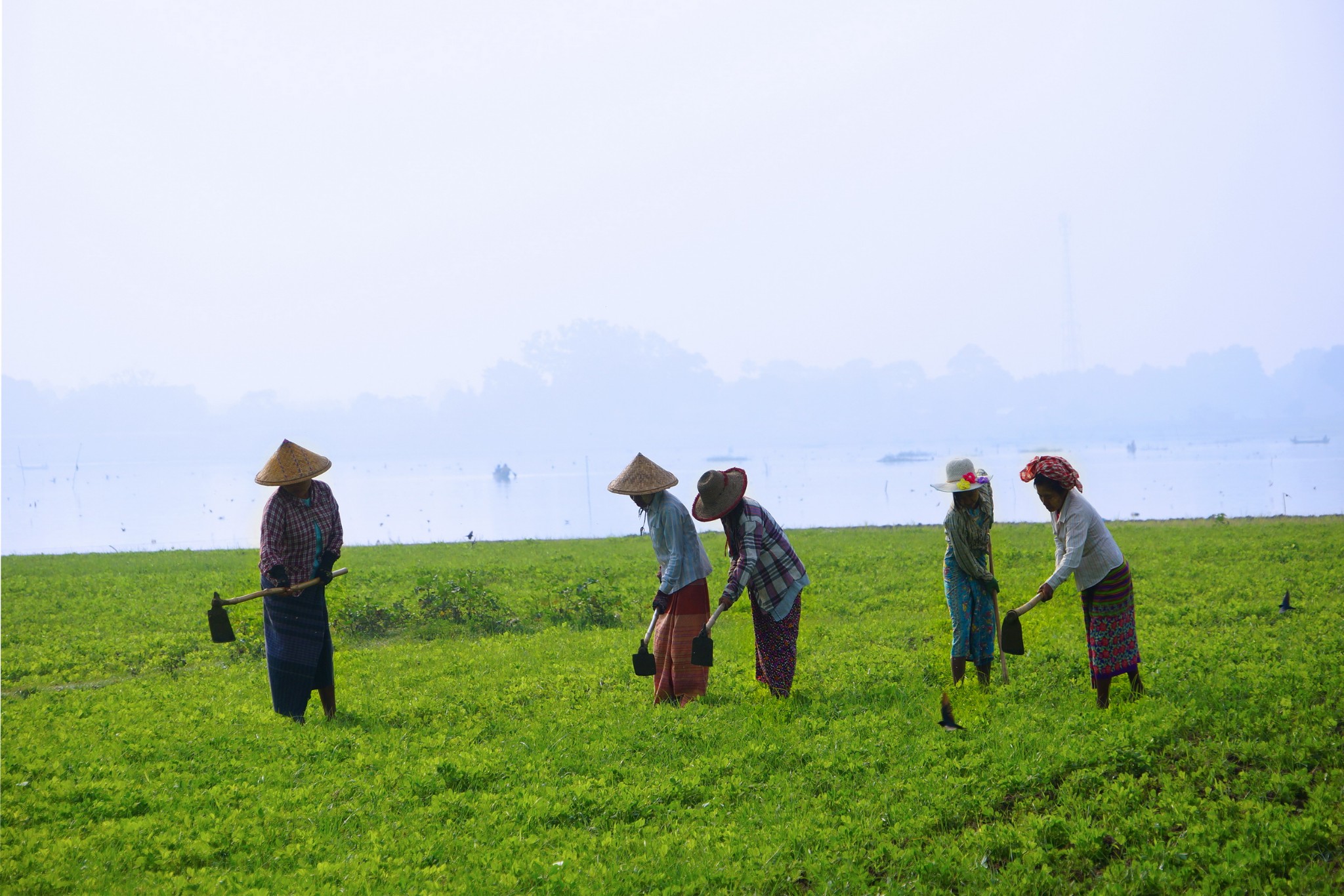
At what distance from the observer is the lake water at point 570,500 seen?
186ft

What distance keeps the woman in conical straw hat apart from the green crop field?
1.11ft

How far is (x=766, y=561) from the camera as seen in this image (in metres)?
8.62

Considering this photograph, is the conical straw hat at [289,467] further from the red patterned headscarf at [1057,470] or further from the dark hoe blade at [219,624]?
the red patterned headscarf at [1057,470]

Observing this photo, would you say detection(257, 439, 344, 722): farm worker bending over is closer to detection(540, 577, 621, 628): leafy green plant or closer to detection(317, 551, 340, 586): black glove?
detection(317, 551, 340, 586): black glove

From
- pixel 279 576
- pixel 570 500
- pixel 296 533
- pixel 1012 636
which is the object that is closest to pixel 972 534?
pixel 1012 636

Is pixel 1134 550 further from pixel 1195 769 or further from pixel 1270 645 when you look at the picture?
pixel 1195 769

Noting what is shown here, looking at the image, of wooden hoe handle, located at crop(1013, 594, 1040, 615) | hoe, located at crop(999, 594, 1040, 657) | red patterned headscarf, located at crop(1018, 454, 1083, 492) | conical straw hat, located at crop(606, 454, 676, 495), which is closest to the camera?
wooden hoe handle, located at crop(1013, 594, 1040, 615)

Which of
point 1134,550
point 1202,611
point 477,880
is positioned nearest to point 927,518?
point 1134,550

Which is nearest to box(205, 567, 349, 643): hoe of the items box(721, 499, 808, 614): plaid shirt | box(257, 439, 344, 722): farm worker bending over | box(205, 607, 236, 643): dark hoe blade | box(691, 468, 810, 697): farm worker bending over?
box(205, 607, 236, 643): dark hoe blade

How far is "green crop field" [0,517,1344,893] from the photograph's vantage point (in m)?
5.75

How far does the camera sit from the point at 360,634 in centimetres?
1502

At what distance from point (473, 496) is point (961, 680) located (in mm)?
94232

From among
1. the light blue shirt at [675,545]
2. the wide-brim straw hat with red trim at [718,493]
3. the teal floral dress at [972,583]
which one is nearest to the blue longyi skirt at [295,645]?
the light blue shirt at [675,545]

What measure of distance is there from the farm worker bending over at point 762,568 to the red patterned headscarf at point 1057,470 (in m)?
2.15
